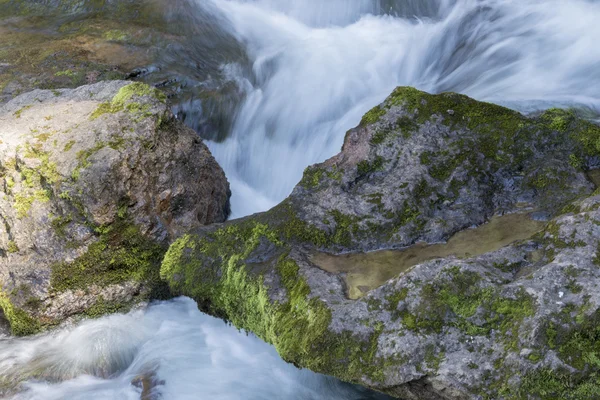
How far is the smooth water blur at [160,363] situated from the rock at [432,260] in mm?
782

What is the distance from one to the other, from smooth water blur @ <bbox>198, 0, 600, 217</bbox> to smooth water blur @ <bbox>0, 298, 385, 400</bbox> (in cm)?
226

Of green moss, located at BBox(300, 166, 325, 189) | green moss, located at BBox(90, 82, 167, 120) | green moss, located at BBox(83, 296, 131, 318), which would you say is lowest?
green moss, located at BBox(83, 296, 131, 318)

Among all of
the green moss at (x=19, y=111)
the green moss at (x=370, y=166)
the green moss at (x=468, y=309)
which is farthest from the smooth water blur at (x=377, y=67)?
the green moss at (x=468, y=309)

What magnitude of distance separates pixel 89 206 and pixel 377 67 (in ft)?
18.5

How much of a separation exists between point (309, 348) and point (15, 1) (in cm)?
1131

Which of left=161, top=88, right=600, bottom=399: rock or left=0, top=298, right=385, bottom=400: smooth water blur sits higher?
left=161, top=88, right=600, bottom=399: rock

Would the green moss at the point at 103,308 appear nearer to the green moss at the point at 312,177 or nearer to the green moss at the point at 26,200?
the green moss at the point at 26,200

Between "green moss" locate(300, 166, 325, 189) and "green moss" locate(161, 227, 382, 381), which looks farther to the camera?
"green moss" locate(300, 166, 325, 189)

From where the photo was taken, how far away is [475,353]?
3.40 m

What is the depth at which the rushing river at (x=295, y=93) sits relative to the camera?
5.45 m

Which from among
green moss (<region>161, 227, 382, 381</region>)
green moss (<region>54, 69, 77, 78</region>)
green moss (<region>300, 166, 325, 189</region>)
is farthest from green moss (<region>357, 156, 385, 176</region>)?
green moss (<region>54, 69, 77, 78</region>)

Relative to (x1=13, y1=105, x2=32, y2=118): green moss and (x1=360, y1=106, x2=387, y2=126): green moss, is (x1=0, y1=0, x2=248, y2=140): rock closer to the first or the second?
(x1=13, y1=105, x2=32, y2=118): green moss

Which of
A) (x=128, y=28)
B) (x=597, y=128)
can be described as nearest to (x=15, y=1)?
(x=128, y=28)

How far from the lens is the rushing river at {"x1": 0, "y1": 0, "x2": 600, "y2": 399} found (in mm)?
5453
